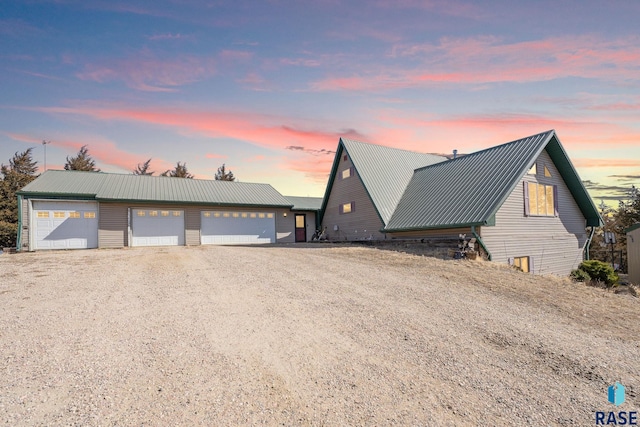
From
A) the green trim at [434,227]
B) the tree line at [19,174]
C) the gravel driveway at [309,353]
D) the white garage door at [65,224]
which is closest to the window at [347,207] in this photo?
the green trim at [434,227]

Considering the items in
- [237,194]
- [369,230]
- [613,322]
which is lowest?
[613,322]

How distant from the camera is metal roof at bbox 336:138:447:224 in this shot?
20.2 m

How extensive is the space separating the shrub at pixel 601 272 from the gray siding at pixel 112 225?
25227 mm

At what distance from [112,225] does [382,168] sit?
1728 cm

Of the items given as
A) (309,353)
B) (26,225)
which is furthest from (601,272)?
(26,225)

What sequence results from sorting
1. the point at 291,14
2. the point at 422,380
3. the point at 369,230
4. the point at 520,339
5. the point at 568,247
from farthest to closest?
the point at 369,230 < the point at 568,247 < the point at 291,14 < the point at 520,339 < the point at 422,380

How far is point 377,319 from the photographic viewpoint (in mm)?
6492

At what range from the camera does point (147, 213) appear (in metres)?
22.4

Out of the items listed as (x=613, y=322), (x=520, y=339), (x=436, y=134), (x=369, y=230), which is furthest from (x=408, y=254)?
(x=436, y=134)

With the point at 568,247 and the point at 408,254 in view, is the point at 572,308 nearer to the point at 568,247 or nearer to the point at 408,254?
the point at 408,254

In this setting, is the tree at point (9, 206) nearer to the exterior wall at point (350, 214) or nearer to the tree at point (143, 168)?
the tree at point (143, 168)

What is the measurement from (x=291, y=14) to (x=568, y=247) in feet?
59.7

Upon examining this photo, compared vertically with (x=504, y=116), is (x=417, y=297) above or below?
below

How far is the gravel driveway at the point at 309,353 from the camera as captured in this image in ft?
12.3
